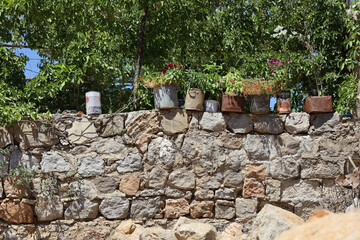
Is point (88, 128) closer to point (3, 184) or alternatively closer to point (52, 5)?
point (3, 184)

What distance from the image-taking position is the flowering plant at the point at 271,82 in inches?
177

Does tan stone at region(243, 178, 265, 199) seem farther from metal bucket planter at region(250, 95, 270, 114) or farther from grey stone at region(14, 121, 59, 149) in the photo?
grey stone at region(14, 121, 59, 149)

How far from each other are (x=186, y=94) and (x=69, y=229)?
74.6 inches

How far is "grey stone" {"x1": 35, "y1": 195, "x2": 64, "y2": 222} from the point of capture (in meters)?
4.47

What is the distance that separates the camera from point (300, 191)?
4.51 meters

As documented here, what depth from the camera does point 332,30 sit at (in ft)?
16.2

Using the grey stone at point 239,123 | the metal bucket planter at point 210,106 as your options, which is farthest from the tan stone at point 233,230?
the metal bucket planter at point 210,106

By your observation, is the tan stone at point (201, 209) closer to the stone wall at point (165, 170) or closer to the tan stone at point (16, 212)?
the stone wall at point (165, 170)

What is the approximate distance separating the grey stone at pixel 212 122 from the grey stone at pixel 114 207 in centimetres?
115

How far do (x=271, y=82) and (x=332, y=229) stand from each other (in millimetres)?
2927

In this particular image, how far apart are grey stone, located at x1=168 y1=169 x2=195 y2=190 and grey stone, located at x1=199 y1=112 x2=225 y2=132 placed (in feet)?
1.75

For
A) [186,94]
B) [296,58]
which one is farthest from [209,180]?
[296,58]

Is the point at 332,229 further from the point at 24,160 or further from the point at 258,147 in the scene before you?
the point at 24,160

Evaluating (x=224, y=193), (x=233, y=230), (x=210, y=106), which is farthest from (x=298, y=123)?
(x=233, y=230)
